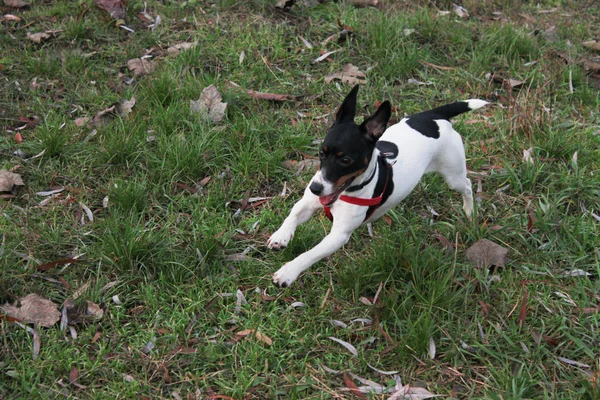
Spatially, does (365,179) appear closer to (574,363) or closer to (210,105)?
(574,363)

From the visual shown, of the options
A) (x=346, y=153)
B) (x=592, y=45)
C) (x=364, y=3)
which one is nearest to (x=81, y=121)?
(x=346, y=153)

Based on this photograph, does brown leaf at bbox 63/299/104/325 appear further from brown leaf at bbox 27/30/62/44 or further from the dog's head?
brown leaf at bbox 27/30/62/44

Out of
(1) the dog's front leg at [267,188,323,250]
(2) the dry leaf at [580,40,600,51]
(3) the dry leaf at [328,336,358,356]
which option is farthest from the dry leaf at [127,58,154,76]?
(2) the dry leaf at [580,40,600,51]

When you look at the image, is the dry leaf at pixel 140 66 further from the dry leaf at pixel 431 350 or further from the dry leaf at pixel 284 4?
the dry leaf at pixel 431 350

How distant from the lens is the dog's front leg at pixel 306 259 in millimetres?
3021

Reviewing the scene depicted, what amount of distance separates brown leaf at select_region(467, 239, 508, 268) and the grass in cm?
6

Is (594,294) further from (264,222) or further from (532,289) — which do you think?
(264,222)

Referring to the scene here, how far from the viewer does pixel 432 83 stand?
5.05 metres

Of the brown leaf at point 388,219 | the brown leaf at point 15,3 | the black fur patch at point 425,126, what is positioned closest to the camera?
the black fur patch at point 425,126

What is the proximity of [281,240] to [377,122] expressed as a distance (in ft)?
2.68

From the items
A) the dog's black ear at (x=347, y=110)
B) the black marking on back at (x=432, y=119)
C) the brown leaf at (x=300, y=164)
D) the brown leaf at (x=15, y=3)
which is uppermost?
the dog's black ear at (x=347, y=110)

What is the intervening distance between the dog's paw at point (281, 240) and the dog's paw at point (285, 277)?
22 cm

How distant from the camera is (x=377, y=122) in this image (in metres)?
2.99

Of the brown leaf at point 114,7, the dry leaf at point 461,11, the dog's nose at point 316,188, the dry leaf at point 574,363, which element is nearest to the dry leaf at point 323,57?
the dry leaf at point 461,11
